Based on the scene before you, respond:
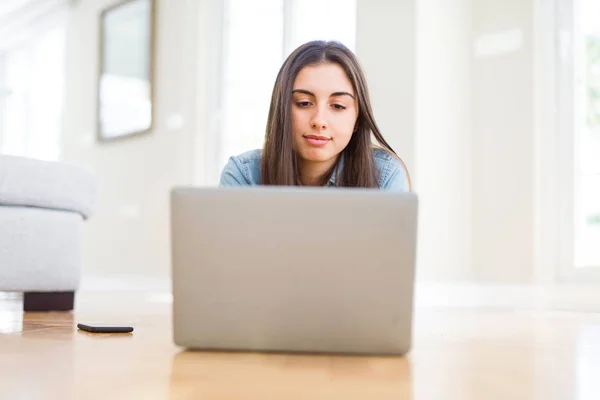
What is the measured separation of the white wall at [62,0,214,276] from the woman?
118 inches

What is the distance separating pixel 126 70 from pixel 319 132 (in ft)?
12.7

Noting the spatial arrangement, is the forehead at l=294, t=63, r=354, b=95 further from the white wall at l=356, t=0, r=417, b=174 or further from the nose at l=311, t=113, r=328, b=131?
the white wall at l=356, t=0, r=417, b=174

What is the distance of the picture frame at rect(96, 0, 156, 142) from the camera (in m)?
5.00

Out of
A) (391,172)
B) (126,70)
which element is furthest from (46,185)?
(126,70)

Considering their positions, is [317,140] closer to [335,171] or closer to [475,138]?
[335,171]

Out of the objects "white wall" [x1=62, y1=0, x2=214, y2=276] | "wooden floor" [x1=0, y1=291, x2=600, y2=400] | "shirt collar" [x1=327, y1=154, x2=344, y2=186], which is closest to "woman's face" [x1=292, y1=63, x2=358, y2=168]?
"shirt collar" [x1=327, y1=154, x2=344, y2=186]

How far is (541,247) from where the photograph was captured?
3160 millimetres

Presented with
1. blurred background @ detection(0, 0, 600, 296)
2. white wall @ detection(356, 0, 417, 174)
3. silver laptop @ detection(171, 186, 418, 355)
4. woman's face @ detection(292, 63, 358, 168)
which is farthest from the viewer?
white wall @ detection(356, 0, 417, 174)

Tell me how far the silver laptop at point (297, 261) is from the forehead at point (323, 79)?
Result: 660 mm

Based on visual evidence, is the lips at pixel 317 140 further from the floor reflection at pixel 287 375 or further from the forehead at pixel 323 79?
the floor reflection at pixel 287 375

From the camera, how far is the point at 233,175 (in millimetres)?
1634

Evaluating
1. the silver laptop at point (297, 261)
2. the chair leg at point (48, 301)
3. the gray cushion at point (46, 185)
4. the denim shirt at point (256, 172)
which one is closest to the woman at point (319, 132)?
the denim shirt at point (256, 172)

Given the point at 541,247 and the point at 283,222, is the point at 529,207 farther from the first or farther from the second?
the point at 283,222

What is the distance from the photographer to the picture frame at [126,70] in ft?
16.4
